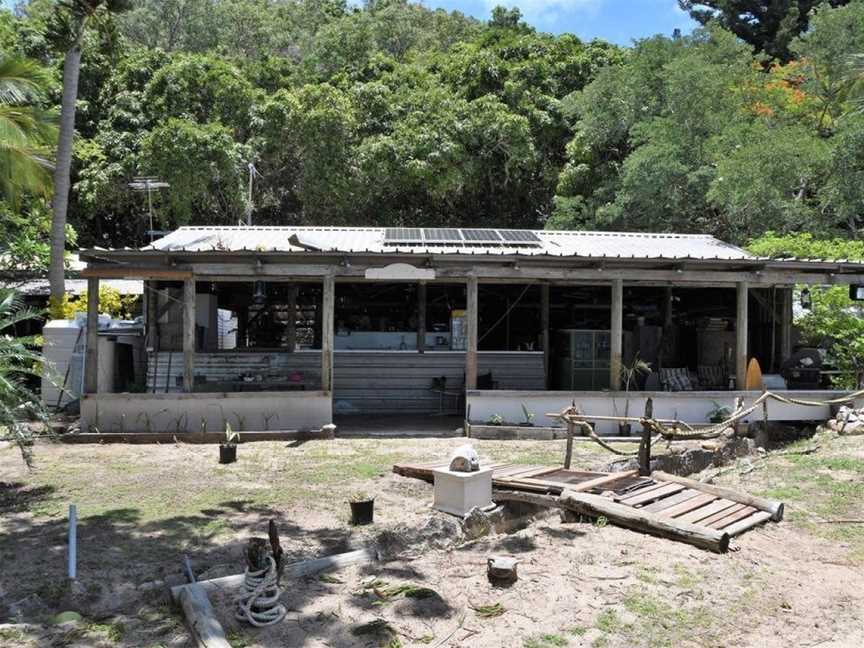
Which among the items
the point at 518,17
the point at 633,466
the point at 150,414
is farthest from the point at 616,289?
the point at 518,17

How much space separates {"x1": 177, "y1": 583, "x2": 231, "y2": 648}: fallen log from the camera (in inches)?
157

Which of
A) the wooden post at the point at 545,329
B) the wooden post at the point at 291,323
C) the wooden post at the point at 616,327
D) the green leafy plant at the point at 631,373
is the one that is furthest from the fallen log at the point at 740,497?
the wooden post at the point at 291,323

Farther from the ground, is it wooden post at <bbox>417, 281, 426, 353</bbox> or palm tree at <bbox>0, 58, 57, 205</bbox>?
palm tree at <bbox>0, 58, 57, 205</bbox>

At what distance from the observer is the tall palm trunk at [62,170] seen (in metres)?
13.8

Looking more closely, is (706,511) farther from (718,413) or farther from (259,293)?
(259,293)

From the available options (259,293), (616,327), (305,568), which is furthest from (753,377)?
(305,568)

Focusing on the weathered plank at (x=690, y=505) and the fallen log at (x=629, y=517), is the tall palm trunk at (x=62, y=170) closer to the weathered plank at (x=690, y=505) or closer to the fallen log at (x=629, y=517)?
the fallen log at (x=629, y=517)

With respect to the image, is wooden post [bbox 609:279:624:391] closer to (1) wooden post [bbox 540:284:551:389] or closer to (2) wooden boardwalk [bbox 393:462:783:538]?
(1) wooden post [bbox 540:284:551:389]

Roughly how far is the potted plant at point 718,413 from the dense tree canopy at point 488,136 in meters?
7.96

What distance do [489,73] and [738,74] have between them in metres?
9.09

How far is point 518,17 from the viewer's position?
33375mm

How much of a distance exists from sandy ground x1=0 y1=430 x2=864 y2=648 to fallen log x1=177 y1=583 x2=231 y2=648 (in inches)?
4.7

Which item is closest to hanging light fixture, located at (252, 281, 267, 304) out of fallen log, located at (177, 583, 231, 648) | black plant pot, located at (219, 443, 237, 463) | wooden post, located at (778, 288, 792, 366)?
black plant pot, located at (219, 443, 237, 463)

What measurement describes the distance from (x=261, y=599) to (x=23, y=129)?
13.1 metres
